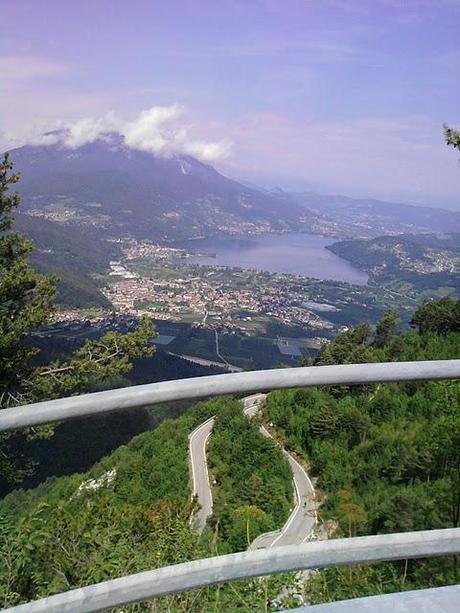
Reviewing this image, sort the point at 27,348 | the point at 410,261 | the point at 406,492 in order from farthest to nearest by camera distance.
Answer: the point at 410,261 → the point at 27,348 → the point at 406,492

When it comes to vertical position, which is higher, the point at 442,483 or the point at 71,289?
the point at 442,483

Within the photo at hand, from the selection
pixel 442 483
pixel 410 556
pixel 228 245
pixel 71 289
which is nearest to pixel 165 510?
pixel 442 483

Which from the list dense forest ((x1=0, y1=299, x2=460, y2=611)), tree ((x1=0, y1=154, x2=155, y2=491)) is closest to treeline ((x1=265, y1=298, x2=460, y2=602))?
dense forest ((x1=0, y1=299, x2=460, y2=611))

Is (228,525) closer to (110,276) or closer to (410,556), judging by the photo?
(410,556)

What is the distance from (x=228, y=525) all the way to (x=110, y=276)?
4164 inches

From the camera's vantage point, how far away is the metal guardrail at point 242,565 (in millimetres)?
1102

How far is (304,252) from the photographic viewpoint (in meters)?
149

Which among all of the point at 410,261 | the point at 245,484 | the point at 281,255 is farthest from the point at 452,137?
the point at 281,255

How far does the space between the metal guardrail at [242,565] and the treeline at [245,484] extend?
91 centimetres

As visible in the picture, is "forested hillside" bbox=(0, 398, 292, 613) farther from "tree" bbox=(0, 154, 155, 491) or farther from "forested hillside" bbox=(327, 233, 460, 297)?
"forested hillside" bbox=(327, 233, 460, 297)

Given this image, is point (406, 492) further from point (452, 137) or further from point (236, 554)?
point (452, 137)

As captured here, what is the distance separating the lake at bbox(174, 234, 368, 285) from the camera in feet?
385

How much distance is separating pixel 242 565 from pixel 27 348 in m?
8.18

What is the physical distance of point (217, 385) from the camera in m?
1.19
